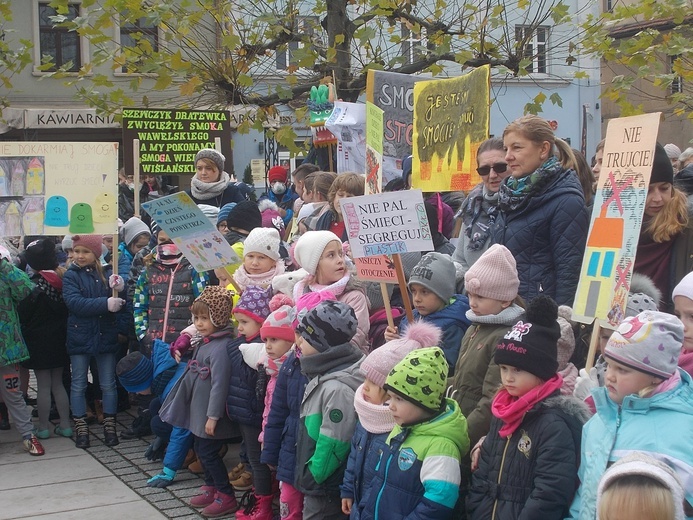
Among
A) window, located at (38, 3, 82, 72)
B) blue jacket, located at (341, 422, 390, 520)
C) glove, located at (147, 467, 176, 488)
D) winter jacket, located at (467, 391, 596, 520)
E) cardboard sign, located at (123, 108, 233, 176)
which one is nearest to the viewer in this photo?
winter jacket, located at (467, 391, 596, 520)

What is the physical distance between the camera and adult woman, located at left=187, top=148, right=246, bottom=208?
9320 mm

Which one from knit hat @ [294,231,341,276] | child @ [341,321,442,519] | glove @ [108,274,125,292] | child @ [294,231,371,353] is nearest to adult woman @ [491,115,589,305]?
child @ [341,321,442,519]

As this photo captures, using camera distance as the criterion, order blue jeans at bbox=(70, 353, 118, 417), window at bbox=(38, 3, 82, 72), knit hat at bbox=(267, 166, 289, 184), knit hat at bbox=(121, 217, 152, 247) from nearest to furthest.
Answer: blue jeans at bbox=(70, 353, 118, 417) → knit hat at bbox=(121, 217, 152, 247) → knit hat at bbox=(267, 166, 289, 184) → window at bbox=(38, 3, 82, 72)

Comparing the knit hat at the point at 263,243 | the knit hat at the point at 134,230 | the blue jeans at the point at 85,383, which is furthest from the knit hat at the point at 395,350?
the knit hat at the point at 134,230

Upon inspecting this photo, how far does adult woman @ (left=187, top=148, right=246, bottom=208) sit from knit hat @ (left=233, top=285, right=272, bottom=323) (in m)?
2.82

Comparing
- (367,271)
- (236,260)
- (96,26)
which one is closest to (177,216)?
(236,260)

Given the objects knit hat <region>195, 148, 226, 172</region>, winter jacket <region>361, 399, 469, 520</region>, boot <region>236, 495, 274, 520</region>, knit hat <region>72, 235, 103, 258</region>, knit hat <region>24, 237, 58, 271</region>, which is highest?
knit hat <region>195, 148, 226, 172</region>

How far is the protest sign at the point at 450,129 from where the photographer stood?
22.6ft

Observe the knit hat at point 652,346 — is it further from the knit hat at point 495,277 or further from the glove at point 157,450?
the glove at point 157,450

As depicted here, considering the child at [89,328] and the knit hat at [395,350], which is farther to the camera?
the child at [89,328]

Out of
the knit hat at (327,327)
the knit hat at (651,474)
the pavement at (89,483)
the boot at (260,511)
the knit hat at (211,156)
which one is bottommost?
the pavement at (89,483)

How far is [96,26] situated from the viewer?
11773 millimetres

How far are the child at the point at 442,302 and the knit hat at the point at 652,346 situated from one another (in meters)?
1.72

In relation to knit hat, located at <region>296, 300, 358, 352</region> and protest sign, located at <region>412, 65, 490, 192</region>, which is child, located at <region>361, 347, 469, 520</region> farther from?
protest sign, located at <region>412, 65, 490, 192</region>
